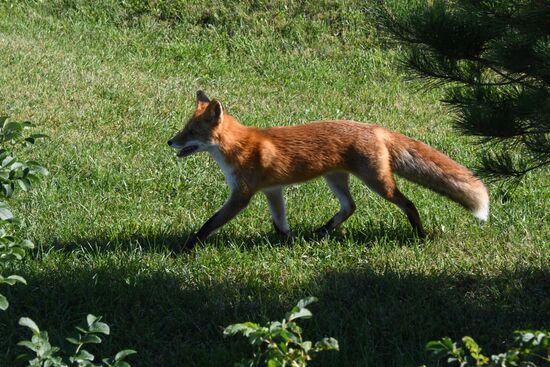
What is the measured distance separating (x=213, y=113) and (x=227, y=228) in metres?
0.97

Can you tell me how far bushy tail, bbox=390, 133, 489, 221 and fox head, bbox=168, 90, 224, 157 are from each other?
1.31 metres

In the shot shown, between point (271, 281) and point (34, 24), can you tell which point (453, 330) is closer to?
point (271, 281)

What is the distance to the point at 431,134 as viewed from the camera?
9.24 meters

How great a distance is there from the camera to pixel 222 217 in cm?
638

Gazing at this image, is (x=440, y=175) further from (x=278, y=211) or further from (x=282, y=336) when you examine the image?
(x=282, y=336)

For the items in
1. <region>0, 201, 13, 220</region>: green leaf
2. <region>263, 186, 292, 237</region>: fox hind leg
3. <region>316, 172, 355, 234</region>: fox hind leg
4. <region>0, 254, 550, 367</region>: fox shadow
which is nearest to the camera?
<region>0, 201, 13, 220</region>: green leaf

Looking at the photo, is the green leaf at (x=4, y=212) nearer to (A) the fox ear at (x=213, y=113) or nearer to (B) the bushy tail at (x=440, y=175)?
(A) the fox ear at (x=213, y=113)

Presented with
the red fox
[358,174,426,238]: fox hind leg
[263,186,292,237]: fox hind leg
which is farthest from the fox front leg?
[358,174,426,238]: fox hind leg

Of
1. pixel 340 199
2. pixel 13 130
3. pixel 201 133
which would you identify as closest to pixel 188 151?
pixel 201 133

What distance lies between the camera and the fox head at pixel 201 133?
21.1 ft

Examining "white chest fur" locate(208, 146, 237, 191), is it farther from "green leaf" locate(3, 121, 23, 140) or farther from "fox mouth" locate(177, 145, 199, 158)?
"green leaf" locate(3, 121, 23, 140)

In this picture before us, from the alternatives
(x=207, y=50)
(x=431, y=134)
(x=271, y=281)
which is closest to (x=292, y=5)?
(x=207, y=50)

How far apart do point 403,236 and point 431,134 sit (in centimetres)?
278

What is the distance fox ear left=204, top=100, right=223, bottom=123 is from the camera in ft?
21.0
